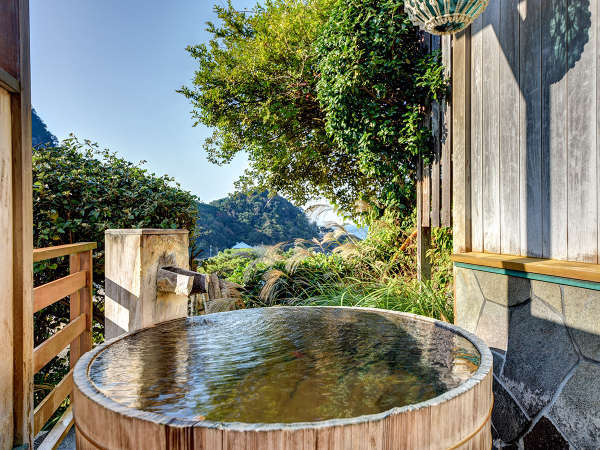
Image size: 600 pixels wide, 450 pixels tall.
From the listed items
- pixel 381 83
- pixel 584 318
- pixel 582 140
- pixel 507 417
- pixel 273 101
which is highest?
pixel 273 101

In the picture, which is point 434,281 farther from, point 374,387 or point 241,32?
point 241,32

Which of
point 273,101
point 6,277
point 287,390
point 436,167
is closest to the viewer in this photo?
point 287,390

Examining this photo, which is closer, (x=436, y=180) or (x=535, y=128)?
(x=535, y=128)

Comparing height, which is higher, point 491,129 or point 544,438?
point 491,129

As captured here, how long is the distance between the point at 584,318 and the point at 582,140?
0.77 m

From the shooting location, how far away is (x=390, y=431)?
0.60m

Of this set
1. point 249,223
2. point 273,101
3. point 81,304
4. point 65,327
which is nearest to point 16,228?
point 65,327

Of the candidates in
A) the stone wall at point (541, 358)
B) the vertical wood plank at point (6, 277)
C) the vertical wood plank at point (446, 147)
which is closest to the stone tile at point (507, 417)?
the stone wall at point (541, 358)

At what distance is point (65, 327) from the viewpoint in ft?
6.47

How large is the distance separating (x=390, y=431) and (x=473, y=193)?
208 centimetres

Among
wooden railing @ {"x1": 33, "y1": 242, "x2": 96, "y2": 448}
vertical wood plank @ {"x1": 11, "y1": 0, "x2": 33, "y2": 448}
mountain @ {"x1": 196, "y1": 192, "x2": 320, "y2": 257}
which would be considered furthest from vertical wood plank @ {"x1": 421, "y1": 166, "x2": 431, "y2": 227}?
mountain @ {"x1": 196, "y1": 192, "x2": 320, "y2": 257}

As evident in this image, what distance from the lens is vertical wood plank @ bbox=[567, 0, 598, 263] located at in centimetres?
145

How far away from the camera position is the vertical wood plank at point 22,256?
1291 mm

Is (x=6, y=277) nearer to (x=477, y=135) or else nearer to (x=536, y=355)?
(x=536, y=355)
